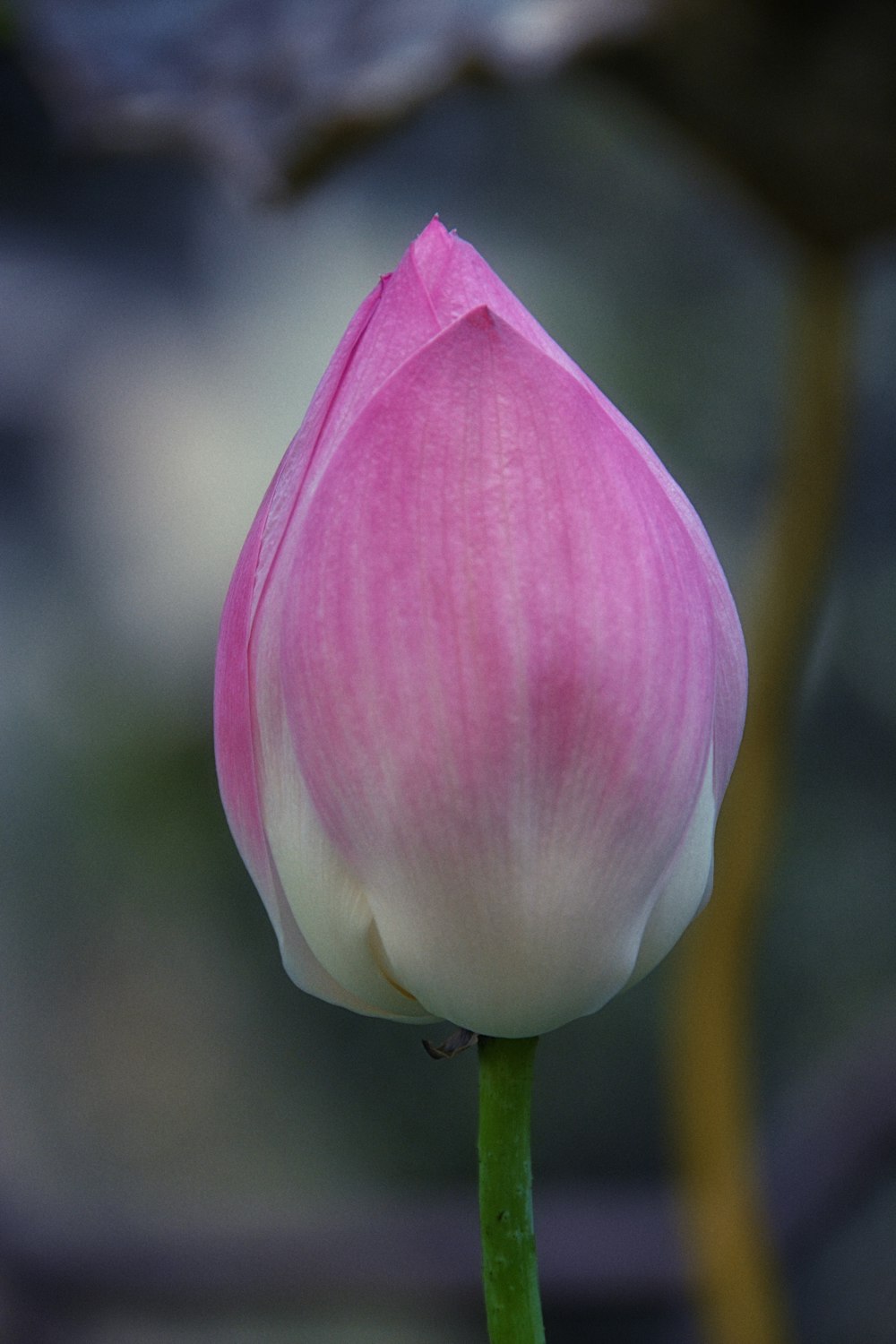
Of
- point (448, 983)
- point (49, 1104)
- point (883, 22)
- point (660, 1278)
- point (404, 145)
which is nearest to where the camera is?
point (448, 983)

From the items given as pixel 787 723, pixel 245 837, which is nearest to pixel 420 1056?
pixel 787 723

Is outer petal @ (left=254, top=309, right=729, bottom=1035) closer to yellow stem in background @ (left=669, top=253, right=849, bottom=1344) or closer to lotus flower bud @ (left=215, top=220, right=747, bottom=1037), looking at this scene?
lotus flower bud @ (left=215, top=220, right=747, bottom=1037)

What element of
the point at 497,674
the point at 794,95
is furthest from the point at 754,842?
the point at 497,674

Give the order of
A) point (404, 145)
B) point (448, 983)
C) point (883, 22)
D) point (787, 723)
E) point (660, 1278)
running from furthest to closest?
point (404, 145) < point (660, 1278) < point (787, 723) < point (883, 22) < point (448, 983)

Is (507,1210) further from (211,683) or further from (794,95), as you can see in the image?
(211,683)

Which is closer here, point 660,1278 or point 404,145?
point 660,1278

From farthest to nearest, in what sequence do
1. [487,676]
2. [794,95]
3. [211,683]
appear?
[211,683], [794,95], [487,676]

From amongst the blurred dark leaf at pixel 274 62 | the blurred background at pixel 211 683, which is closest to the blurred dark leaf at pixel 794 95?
the blurred dark leaf at pixel 274 62

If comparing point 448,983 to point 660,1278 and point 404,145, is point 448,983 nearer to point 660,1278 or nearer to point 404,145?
point 660,1278
